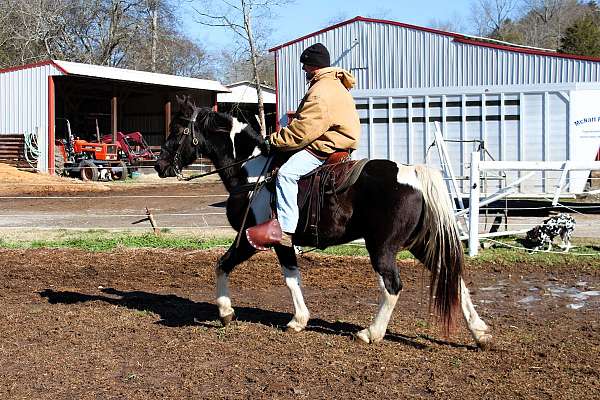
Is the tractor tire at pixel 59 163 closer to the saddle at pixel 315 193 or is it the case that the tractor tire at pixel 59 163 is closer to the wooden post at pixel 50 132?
the wooden post at pixel 50 132

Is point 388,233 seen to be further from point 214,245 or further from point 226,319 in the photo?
point 214,245

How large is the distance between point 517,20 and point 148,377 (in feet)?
246

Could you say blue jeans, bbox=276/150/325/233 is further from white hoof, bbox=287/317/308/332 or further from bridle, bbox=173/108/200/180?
bridle, bbox=173/108/200/180

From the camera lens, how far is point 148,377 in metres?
5.02

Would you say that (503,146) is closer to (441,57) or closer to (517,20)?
(441,57)

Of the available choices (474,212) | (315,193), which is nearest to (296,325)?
(315,193)

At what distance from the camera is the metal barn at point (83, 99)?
29.0 meters

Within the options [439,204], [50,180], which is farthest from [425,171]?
[50,180]

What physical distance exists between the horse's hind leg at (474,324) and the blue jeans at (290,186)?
1.47m

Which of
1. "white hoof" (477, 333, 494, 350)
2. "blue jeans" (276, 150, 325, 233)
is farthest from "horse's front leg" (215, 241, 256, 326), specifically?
"white hoof" (477, 333, 494, 350)

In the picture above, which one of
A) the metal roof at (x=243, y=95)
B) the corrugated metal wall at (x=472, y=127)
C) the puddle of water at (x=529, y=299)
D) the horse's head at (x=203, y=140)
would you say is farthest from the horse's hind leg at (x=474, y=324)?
the metal roof at (x=243, y=95)

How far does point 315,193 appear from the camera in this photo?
6.11m

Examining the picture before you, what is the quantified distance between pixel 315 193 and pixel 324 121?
0.60 m

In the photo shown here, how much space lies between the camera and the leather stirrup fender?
6027 millimetres
